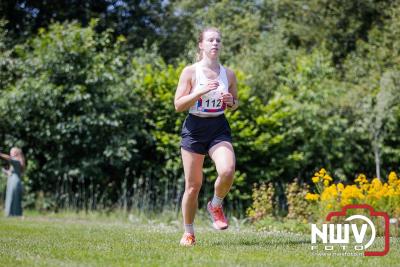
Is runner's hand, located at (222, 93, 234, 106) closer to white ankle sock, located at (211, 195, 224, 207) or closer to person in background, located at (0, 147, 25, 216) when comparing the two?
white ankle sock, located at (211, 195, 224, 207)

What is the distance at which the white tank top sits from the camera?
5.88 meters

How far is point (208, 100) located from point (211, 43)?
1.82 feet

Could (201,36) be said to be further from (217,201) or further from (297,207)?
(297,207)

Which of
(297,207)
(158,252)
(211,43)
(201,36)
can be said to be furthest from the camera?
(297,207)

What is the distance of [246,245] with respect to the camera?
5965 millimetres

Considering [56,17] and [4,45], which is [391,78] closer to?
[4,45]

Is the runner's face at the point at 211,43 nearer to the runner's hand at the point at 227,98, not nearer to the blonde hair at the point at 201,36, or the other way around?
the blonde hair at the point at 201,36

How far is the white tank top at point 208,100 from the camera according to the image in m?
5.88

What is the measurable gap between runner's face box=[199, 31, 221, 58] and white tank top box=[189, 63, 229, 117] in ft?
0.59

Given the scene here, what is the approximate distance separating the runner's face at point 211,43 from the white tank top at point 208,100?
18 centimetres

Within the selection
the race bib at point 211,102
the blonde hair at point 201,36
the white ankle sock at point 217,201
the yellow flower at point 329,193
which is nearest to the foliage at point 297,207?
the yellow flower at point 329,193

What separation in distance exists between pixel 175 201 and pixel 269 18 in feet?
40.9

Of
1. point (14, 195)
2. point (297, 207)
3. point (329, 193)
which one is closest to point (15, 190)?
point (14, 195)

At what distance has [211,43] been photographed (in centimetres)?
597
